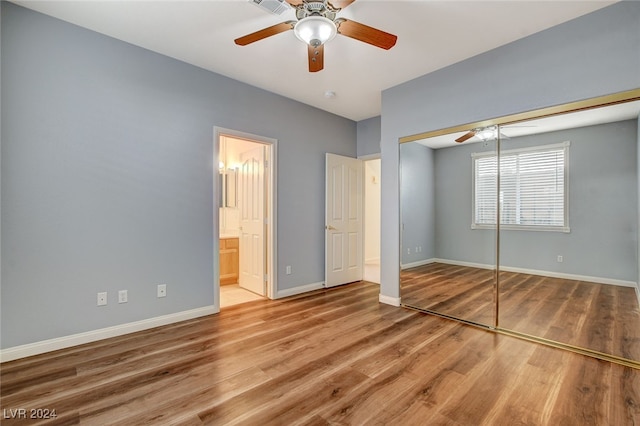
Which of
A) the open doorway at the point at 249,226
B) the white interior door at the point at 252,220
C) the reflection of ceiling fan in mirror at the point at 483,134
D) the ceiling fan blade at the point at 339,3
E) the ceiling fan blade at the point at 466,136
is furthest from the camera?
the white interior door at the point at 252,220

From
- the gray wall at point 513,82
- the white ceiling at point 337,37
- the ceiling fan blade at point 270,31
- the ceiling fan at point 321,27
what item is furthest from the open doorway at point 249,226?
the ceiling fan at point 321,27

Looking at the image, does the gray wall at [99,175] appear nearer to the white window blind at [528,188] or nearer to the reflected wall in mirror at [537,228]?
the reflected wall in mirror at [537,228]

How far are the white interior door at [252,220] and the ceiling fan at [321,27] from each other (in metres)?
2.13

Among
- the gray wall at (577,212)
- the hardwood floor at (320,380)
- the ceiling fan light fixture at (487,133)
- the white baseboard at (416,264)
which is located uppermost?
the ceiling fan light fixture at (487,133)

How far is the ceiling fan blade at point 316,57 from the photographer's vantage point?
2.25 meters

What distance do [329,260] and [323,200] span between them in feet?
3.23

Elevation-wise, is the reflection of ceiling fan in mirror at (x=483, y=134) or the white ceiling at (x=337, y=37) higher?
the white ceiling at (x=337, y=37)

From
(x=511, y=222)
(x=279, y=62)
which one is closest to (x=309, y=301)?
(x=511, y=222)

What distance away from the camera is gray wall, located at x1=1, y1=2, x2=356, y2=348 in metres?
2.33

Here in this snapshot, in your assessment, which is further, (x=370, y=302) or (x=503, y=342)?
(x=370, y=302)

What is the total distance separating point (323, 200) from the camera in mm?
4629

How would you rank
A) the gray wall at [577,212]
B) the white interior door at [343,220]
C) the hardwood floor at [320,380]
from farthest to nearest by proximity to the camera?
the white interior door at [343,220]
the gray wall at [577,212]
the hardwood floor at [320,380]

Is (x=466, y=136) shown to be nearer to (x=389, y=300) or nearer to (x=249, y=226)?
(x=389, y=300)

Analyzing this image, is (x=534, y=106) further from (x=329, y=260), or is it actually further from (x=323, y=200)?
(x=329, y=260)
